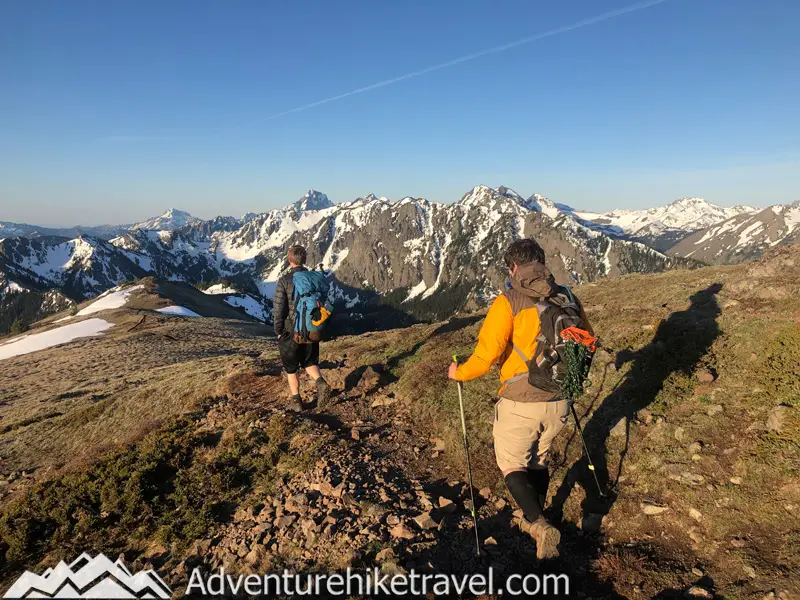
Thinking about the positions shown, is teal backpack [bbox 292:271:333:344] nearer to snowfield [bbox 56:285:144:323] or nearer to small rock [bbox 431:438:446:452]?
small rock [bbox 431:438:446:452]

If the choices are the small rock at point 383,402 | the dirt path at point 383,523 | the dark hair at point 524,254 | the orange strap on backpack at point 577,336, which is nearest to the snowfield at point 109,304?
the small rock at point 383,402

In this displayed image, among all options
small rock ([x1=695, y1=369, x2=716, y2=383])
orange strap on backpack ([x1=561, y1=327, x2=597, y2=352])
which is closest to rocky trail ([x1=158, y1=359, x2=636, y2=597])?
orange strap on backpack ([x1=561, y1=327, x2=597, y2=352])

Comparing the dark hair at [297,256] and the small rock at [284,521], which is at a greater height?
the dark hair at [297,256]

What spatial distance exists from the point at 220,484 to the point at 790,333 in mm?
13275

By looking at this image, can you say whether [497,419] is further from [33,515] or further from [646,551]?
[33,515]

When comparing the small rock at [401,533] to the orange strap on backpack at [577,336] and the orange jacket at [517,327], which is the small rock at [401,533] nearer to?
the orange jacket at [517,327]

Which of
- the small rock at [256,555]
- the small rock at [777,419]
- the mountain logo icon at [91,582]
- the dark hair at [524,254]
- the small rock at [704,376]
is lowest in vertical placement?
A: the mountain logo icon at [91,582]

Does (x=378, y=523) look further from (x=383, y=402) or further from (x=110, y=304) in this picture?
(x=110, y=304)

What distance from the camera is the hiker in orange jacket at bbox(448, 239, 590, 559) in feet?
20.3

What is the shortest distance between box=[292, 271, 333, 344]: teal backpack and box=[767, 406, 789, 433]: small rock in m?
9.82

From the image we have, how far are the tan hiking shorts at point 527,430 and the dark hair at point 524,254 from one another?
2.24 m

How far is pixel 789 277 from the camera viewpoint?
1309cm

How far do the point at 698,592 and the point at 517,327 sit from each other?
4.09 meters

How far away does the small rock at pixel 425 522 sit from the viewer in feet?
22.1
